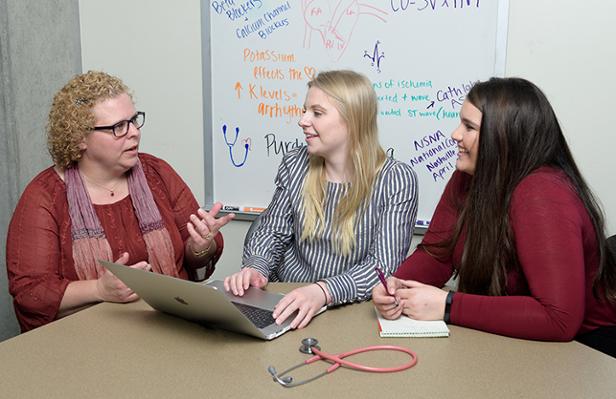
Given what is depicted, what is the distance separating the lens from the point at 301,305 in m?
1.42

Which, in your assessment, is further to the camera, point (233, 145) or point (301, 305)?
point (233, 145)

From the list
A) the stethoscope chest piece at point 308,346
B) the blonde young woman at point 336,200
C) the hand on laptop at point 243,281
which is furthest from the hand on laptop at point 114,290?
the stethoscope chest piece at point 308,346

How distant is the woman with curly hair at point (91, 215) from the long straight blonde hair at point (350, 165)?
31 centimetres

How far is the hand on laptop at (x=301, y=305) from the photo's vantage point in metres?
1.38

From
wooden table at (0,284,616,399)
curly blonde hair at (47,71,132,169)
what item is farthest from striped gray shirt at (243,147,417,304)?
curly blonde hair at (47,71,132,169)

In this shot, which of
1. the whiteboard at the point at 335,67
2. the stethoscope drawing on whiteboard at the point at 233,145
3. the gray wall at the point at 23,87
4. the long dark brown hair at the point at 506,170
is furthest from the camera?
the stethoscope drawing on whiteboard at the point at 233,145

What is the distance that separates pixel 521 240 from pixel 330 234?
0.65 meters

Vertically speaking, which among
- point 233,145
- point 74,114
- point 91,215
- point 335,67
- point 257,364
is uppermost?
point 335,67

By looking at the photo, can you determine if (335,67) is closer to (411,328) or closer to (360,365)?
(411,328)

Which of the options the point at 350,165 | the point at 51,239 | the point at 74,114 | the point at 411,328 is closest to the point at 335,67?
the point at 350,165

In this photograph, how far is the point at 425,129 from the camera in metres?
2.58

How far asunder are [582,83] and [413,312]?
4.78 ft

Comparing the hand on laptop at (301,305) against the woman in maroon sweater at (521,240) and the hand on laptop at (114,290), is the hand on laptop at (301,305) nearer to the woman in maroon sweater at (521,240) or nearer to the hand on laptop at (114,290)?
the woman in maroon sweater at (521,240)

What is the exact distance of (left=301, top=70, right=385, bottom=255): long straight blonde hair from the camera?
1.88 metres
